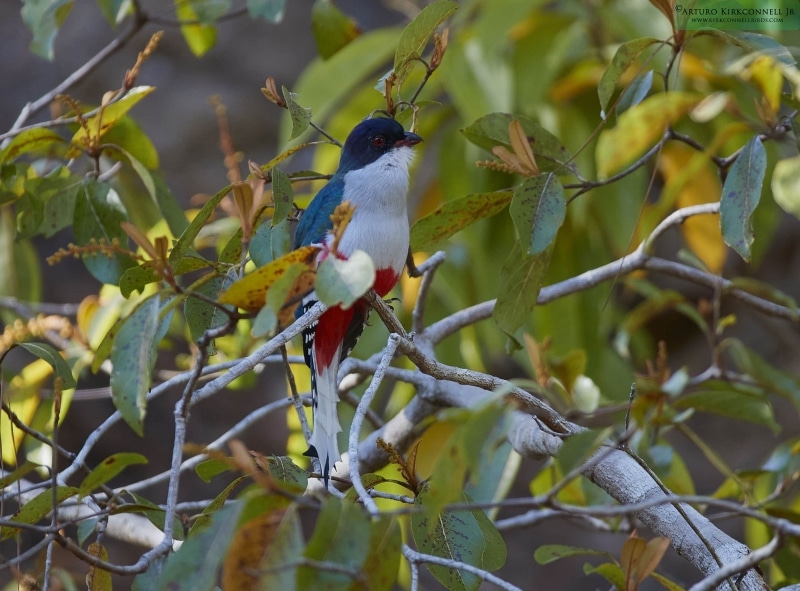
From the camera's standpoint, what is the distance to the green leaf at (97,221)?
2131 millimetres

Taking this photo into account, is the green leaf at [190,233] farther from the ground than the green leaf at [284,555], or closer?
farther from the ground

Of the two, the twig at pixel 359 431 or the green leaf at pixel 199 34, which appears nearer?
the twig at pixel 359 431

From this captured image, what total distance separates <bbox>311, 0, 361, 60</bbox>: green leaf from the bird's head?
281mm

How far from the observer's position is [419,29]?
189 centimetres

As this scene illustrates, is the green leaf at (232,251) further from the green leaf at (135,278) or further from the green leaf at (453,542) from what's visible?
the green leaf at (453,542)

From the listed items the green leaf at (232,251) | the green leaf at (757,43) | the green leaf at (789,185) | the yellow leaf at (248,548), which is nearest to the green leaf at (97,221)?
the green leaf at (232,251)

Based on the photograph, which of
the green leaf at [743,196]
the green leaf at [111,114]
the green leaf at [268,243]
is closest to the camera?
the green leaf at [268,243]

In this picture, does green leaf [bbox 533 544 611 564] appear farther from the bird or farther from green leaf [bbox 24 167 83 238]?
green leaf [bbox 24 167 83 238]

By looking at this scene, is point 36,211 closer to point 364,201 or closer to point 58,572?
point 364,201

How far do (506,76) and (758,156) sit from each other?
6.30ft

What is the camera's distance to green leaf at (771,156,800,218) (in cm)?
276

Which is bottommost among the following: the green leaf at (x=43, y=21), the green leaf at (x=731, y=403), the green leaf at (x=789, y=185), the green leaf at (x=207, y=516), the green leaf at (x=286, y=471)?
the green leaf at (x=731, y=403)

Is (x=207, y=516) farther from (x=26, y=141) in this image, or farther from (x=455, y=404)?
(x=26, y=141)

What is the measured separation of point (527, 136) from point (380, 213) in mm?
455
